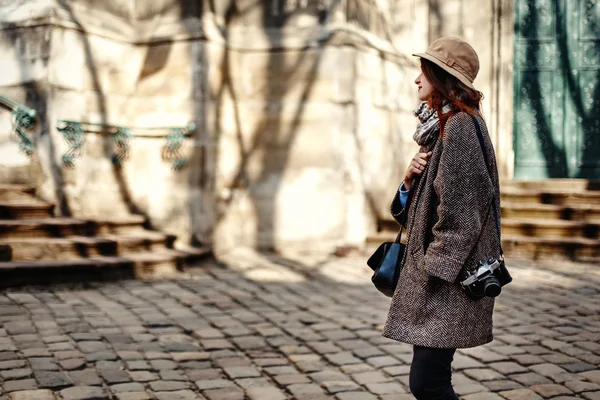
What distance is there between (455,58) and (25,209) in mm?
5568

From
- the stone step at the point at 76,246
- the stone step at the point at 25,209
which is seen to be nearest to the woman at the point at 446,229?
the stone step at the point at 76,246

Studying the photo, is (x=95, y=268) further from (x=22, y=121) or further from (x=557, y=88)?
(x=557, y=88)

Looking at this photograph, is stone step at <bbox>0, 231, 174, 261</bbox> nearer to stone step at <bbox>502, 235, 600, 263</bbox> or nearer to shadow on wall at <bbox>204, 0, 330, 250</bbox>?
shadow on wall at <bbox>204, 0, 330, 250</bbox>

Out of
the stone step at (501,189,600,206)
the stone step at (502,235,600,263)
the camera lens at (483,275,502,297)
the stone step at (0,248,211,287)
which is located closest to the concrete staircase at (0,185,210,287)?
the stone step at (0,248,211,287)

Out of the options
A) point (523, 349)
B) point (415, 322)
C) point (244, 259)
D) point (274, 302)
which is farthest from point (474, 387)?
point (244, 259)

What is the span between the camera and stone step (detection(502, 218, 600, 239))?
825 centimetres

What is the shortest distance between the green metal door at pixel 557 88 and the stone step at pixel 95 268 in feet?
17.4

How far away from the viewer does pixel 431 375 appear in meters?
2.41

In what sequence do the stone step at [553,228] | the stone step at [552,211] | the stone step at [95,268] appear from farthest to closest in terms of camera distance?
the stone step at [552,211], the stone step at [553,228], the stone step at [95,268]

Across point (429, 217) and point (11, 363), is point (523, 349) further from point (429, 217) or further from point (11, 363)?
point (11, 363)

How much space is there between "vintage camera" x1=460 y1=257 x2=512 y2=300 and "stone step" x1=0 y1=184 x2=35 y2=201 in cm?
584

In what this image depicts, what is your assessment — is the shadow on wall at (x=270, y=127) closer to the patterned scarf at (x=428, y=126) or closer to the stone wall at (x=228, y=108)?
the stone wall at (x=228, y=108)

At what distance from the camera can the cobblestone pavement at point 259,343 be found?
3838 mm

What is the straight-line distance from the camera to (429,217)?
2488 mm
